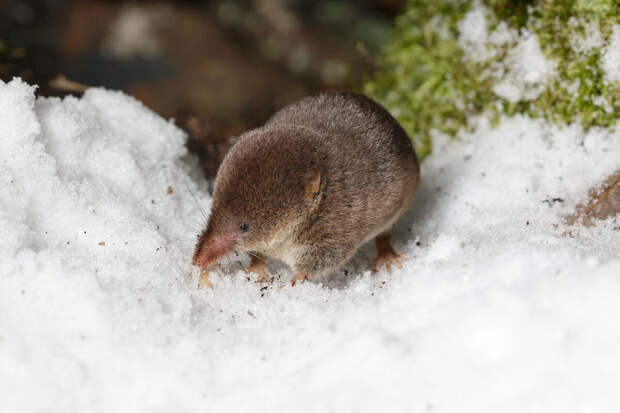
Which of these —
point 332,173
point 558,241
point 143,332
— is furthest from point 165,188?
point 558,241

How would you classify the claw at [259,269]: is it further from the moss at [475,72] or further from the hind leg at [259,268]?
the moss at [475,72]

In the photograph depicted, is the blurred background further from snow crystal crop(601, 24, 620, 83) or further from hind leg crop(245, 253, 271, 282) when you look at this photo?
hind leg crop(245, 253, 271, 282)

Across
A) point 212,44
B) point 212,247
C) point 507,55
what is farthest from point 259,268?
point 212,44

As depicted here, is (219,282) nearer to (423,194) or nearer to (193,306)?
(193,306)

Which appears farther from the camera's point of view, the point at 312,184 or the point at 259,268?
the point at 259,268

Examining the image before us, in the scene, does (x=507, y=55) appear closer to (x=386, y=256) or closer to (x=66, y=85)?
(x=386, y=256)

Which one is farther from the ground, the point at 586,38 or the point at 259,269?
the point at 586,38
